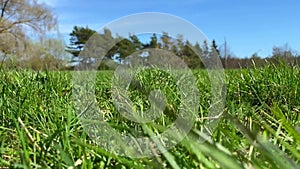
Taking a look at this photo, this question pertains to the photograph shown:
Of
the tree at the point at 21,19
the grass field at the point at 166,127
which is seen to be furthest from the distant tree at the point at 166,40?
the tree at the point at 21,19

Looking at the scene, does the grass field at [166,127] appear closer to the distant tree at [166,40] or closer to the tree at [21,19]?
the distant tree at [166,40]

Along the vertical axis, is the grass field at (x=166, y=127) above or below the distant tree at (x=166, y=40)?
below

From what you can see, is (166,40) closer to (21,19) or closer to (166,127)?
(166,127)

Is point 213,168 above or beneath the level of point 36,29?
beneath

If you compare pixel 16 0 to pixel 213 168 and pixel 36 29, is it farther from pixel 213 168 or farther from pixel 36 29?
pixel 213 168

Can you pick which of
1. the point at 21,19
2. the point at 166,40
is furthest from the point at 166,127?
the point at 21,19

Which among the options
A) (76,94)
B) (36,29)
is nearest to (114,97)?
(76,94)

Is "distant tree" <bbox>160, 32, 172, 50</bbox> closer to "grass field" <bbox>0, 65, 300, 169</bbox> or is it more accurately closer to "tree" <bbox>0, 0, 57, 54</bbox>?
"grass field" <bbox>0, 65, 300, 169</bbox>

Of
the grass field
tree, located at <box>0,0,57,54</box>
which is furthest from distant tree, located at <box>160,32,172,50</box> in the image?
tree, located at <box>0,0,57,54</box>
